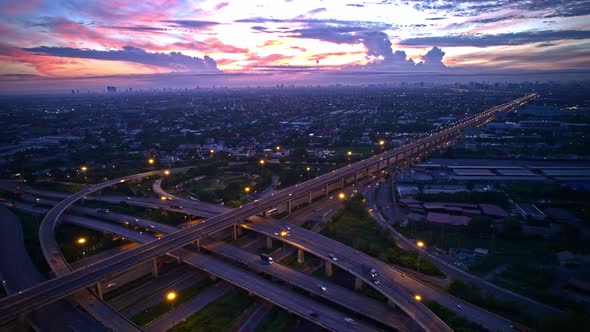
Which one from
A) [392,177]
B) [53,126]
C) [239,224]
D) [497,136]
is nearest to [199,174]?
[239,224]

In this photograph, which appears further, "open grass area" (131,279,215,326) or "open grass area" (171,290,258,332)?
"open grass area" (131,279,215,326)

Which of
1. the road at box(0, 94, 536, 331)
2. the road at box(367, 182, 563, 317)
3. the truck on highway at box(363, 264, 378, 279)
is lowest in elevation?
the road at box(367, 182, 563, 317)

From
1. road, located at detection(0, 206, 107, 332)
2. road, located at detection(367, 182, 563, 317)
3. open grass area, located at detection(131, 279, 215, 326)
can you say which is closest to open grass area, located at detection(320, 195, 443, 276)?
road, located at detection(367, 182, 563, 317)

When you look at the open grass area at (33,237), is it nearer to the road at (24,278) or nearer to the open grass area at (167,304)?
the road at (24,278)

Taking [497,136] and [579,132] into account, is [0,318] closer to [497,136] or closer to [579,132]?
[497,136]

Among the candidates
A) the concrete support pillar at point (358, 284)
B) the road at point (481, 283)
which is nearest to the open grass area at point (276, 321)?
the concrete support pillar at point (358, 284)

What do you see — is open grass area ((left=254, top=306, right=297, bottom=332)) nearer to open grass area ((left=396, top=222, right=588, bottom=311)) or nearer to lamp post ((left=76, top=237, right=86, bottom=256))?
open grass area ((left=396, top=222, right=588, bottom=311))
